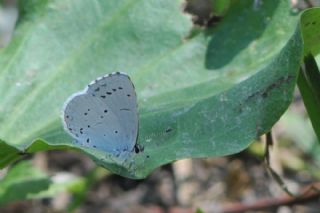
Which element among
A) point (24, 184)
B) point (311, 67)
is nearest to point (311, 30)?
point (311, 67)

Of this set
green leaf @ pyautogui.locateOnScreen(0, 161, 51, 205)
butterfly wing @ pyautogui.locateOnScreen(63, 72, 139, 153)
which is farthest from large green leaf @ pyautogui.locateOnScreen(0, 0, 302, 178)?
green leaf @ pyautogui.locateOnScreen(0, 161, 51, 205)

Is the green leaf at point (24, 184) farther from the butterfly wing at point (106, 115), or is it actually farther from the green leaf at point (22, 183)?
the butterfly wing at point (106, 115)

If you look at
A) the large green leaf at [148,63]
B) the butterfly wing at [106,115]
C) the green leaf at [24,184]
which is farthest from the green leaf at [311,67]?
the green leaf at [24,184]

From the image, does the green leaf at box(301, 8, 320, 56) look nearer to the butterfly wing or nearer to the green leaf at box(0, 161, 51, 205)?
the butterfly wing

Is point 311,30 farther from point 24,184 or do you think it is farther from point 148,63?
point 24,184

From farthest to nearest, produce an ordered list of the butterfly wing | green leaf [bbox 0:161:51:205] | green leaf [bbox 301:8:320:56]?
green leaf [bbox 0:161:51:205] < the butterfly wing < green leaf [bbox 301:8:320:56]

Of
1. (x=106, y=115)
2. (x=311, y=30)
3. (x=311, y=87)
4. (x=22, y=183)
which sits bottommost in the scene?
(x=22, y=183)

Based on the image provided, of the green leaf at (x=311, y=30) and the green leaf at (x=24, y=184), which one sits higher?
the green leaf at (x=311, y=30)

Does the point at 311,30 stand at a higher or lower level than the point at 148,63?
higher
